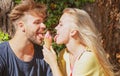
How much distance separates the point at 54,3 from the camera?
6.40 metres

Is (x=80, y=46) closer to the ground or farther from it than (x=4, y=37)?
farther from it

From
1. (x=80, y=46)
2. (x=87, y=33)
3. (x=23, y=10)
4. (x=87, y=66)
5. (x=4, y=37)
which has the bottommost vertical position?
(x=4, y=37)

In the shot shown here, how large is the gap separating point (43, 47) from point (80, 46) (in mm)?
366

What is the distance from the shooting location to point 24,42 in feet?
13.3

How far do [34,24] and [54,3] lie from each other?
242 cm

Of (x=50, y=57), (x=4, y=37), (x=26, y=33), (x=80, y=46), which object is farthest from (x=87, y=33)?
(x=4, y=37)

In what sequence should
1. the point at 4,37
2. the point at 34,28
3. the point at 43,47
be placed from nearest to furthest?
the point at 34,28, the point at 43,47, the point at 4,37

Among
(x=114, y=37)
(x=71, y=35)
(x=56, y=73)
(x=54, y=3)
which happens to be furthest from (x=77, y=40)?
(x=114, y=37)

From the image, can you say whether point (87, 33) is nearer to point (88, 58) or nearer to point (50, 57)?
point (88, 58)

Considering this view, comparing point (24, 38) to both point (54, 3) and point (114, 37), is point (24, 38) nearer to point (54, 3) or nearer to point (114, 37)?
point (54, 3)

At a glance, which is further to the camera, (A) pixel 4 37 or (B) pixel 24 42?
(A) pixel 4 37

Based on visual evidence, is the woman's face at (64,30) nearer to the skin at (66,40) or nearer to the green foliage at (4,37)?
the skin at (66,40)

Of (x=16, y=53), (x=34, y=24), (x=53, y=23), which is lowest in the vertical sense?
(x=53, y=23)

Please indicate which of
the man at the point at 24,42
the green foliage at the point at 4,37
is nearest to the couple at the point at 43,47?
the man at the point at 24,42
